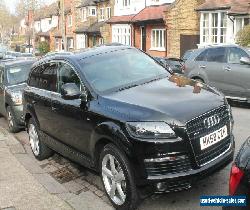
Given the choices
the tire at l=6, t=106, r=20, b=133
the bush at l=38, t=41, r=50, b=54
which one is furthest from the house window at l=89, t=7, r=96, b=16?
the tire at l=6, t=106, r=20, b=133

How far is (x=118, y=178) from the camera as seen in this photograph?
5020 mm

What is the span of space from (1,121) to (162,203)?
853 centimetres

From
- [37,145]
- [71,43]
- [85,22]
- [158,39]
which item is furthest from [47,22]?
[37,145]

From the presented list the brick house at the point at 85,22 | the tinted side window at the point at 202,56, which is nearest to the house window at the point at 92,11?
the brick house at the point at 85,22

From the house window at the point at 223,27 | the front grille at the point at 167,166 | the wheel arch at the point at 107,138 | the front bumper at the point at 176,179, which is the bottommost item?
the front bumper at the point at 176,179

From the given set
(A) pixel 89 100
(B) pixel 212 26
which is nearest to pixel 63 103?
(A) pixel 89 100

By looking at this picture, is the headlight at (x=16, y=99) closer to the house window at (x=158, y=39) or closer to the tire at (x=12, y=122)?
the tire at (x=12, y=122)

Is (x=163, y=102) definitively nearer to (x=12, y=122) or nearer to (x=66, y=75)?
(x=66, y=75)

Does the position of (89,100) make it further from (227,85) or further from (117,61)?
(227,85)

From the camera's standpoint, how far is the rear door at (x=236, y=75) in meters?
11.4

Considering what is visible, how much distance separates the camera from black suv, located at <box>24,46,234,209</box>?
4602mm

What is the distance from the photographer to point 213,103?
511 cm

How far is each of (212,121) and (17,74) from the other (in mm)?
7737

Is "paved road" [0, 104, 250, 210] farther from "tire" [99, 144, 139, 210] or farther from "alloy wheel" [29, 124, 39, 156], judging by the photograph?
"alloy wheel" [29, 124, 39, 156]
